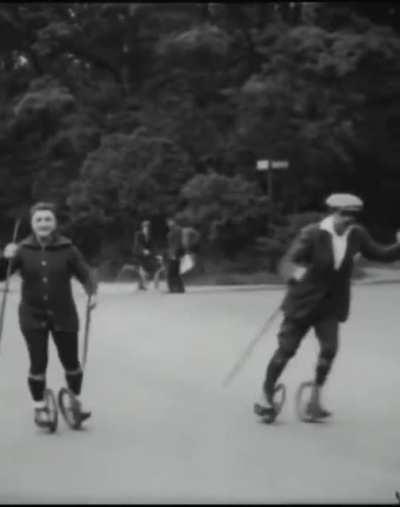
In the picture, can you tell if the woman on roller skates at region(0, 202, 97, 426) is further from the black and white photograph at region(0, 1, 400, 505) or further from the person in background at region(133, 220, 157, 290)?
the person in background at region(133, 220, 157, 290)

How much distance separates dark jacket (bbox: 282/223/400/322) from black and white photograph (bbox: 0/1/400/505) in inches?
0.5

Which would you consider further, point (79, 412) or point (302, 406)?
point (302, 406)

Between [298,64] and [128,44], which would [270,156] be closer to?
[298,64]

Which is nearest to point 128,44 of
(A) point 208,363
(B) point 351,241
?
(A) point 208,363

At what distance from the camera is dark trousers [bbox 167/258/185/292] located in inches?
947

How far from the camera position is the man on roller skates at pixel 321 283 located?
873cm

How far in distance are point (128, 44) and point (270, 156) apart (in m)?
7.10

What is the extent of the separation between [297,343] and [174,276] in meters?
15.3

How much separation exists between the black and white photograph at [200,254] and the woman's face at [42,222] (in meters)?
0.01

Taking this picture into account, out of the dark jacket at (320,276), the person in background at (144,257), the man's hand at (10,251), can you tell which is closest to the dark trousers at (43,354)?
the man's hand at (10,251)

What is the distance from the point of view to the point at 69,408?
8.61 meters

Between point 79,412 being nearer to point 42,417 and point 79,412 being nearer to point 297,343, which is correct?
point 42,417

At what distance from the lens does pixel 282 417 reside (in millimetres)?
9062

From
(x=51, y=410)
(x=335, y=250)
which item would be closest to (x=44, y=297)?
(x=51, y=410)
